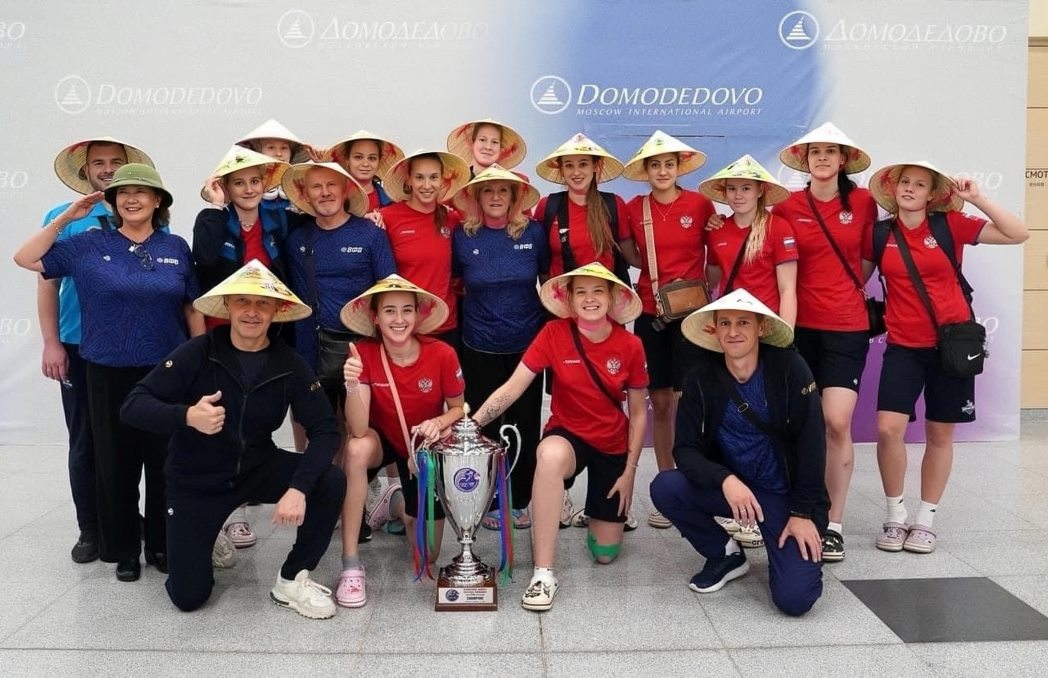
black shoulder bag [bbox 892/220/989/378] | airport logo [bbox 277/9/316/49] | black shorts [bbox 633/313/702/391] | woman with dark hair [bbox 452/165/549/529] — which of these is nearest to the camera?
black shoulder bag [bbox 892/220/989/378]

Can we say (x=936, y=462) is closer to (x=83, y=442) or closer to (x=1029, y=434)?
(x=1029, y=434)

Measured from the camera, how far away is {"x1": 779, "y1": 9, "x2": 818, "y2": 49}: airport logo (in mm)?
4871

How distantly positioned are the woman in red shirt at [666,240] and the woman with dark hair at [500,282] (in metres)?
0.41

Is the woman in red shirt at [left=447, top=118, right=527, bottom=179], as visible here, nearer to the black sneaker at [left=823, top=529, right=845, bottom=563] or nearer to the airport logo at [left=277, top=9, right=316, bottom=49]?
the airport logo at [left=277, top=9, right=316, bottom=49]

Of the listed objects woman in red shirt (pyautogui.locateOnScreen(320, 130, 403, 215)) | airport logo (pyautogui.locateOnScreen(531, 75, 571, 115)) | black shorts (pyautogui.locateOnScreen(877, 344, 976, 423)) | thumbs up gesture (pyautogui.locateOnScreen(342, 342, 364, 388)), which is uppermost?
airport logo (pyautogui.locateOnScreen(531, 75, 571, 115))

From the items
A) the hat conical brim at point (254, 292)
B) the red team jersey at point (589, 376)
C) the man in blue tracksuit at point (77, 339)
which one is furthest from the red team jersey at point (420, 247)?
the man in blue tracksuit at point (77, 339)

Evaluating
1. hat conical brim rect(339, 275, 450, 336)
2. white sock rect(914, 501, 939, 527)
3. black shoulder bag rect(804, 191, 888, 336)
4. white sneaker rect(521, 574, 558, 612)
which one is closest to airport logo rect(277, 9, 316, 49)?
hat conical brim rect(339, 275, 450, 336)

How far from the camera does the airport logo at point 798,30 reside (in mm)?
4871

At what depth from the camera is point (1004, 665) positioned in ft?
7.58

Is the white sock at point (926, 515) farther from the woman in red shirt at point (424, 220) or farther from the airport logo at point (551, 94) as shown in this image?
the airport logo at point (551, 94)

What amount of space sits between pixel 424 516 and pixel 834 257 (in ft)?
5.80

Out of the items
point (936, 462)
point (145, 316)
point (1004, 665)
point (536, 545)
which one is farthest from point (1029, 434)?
point (145, 316)

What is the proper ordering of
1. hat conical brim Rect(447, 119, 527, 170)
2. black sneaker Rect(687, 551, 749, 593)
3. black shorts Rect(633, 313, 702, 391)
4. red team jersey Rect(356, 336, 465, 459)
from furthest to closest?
hat conical brim Rect(447, 119, 527, 170)
black shorts Rect(633, 313, 702, 391)
red team jersey Rect(356, 336, 465, 459)
black sneaker Rect(687, 551, 749, 593)

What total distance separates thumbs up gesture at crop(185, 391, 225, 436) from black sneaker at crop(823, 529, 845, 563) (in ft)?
6.79
